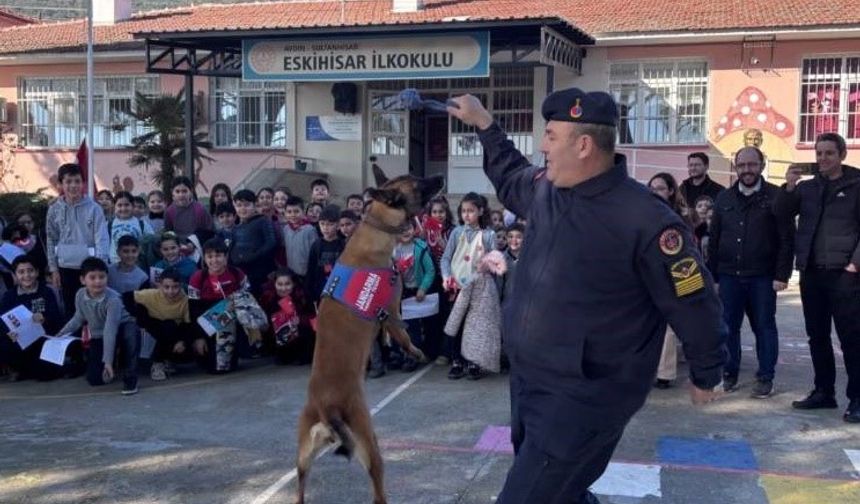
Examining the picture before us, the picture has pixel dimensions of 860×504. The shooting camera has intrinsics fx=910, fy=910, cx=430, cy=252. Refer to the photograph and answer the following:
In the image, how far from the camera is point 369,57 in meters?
17.2

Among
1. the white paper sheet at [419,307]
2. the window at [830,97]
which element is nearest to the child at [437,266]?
the white paper sheet at [419,307]

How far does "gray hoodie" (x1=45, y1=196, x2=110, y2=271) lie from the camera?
834cm

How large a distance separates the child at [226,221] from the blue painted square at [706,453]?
15.7ft

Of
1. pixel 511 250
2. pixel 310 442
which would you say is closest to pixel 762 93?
pixel 511 250

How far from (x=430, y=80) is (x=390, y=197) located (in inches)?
634

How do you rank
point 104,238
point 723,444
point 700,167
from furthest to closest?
point 700,167
point 104,238
point 723,444

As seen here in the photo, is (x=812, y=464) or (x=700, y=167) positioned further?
(x=700, y=167)

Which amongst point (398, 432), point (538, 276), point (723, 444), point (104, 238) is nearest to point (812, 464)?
point (723, 444)

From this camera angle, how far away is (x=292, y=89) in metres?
21.5

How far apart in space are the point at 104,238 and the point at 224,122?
1440 centimetres

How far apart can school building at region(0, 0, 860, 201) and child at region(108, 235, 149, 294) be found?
8830 millimetres

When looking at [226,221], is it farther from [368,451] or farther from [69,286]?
[368,451]

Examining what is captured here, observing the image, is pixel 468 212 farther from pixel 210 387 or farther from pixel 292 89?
pixel 292 89

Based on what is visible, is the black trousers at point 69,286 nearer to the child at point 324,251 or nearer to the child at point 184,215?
the child at point 184,215
